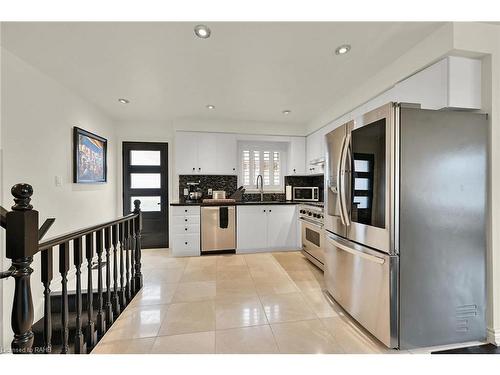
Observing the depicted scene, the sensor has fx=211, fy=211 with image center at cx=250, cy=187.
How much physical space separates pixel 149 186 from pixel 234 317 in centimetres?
320

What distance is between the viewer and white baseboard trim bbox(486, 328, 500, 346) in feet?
5.18

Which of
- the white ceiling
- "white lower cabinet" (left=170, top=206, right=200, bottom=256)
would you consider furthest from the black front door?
the white ceiling

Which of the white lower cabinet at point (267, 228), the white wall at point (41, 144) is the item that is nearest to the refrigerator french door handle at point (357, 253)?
the white lower cabinet at point (267, 228)

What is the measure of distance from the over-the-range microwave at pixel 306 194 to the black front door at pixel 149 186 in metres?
2.65

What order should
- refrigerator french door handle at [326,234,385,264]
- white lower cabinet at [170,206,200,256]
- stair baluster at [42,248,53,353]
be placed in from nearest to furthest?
stair baluster at [42,248,53,353] → refrigerator french door handle at [326,234,385,264] → white lower cabinet at [170,206,200,256]

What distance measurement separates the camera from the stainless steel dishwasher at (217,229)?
12.3ft

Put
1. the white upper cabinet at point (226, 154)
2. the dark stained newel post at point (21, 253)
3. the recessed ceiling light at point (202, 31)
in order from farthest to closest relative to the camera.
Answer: the white upper cabinet at point (226, 154)
the recessed ceiling light at point (202, 31)
the dark stained newel post at point (21, 253)

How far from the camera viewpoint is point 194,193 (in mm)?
4109

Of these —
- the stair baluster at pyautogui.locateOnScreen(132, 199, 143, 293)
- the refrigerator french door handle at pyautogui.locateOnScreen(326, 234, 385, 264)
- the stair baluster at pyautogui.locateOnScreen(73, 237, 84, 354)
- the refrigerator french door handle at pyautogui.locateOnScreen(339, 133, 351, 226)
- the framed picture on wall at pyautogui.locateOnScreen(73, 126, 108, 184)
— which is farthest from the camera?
the framed picture on wall at pyautogui.locateOnScreen(73, 126, 108, 184)

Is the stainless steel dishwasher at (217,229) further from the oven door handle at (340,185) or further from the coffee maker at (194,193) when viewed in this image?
the oven door handle at (340,185)

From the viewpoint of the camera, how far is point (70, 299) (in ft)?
7.67

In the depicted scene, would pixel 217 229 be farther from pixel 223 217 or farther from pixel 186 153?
pixel 186 153

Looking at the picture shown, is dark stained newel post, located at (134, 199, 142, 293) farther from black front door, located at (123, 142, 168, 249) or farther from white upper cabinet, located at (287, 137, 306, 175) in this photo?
white upper cabinet, located at (287, 137, 306, 175)

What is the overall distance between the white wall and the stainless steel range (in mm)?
3335
